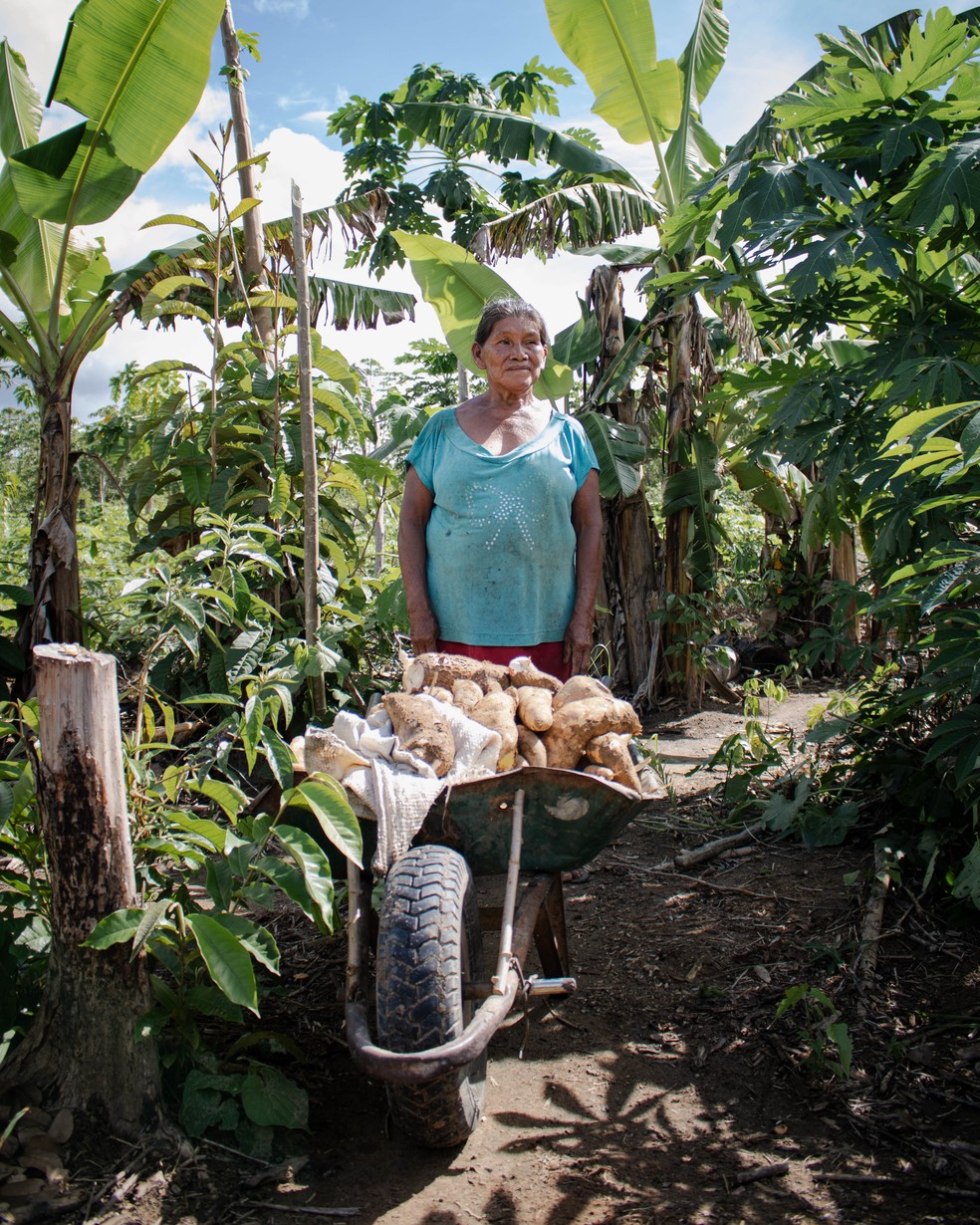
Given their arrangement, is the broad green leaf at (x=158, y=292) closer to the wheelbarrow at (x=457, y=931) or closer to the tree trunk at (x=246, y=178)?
the tree trunk at (x=246, y=178)

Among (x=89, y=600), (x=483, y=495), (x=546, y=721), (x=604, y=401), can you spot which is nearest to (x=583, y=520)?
(x=483, y=495)

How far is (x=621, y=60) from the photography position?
598cm

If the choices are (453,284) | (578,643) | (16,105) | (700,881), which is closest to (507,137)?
(453,284)

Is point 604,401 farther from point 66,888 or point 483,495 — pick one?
point 66,888

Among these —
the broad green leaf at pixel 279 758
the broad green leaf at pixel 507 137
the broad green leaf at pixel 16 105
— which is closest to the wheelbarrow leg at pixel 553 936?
the broad green leaf at pixel 279 758

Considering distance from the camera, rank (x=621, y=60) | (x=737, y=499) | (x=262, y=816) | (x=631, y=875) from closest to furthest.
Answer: (x=262, y=816), (x=631, y=875), (x=621, y=60), (x=737, y=499)

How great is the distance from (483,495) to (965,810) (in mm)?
1811

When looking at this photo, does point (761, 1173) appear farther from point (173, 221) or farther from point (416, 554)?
point (173, 221)

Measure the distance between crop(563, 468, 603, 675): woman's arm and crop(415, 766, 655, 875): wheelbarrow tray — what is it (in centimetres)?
80

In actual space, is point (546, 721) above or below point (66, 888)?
above

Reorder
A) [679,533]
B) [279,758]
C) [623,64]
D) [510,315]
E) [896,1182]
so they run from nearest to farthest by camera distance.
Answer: [896,1182]
[279,758]
[510,315]
[623,64]
[679,533]

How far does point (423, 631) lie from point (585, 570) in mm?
570

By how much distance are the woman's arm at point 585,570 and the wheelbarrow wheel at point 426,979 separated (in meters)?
1.12

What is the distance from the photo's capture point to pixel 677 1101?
7.86ft
